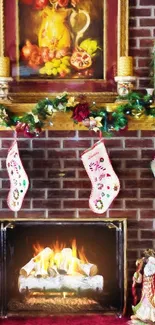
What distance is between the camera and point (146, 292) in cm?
298

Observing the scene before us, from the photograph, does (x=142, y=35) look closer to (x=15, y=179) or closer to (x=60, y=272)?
(x=15, y=179)

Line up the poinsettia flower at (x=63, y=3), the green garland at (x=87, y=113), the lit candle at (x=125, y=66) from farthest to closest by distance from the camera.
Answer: the poinsettia flower at (x=63, y=3), the lit candle at (x=125, y=66), the green garland at (x=87, y=113)

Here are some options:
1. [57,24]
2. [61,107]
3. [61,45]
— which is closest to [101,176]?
[61,107]

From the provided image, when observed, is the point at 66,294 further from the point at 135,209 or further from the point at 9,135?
the point at 9,135

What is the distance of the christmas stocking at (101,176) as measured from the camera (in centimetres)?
303

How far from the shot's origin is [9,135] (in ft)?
10.4

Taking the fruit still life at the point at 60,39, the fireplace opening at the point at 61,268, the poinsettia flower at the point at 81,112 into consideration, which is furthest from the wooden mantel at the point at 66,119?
the fireplace opening at the point at 61,268

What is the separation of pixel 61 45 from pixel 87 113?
517 mm

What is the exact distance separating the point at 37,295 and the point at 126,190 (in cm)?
86

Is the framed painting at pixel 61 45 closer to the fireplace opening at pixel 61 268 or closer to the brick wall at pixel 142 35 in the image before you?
the brick wall at pixel 142 35

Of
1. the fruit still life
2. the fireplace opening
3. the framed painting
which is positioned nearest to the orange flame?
the fireplace opening

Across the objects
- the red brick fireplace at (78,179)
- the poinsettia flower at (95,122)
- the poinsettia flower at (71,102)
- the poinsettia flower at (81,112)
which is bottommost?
the red brick fireplace at (78,179)

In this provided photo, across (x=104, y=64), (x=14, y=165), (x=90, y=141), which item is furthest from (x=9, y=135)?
(x=104, y=64)

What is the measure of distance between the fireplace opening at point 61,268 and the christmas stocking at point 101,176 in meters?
0.22
